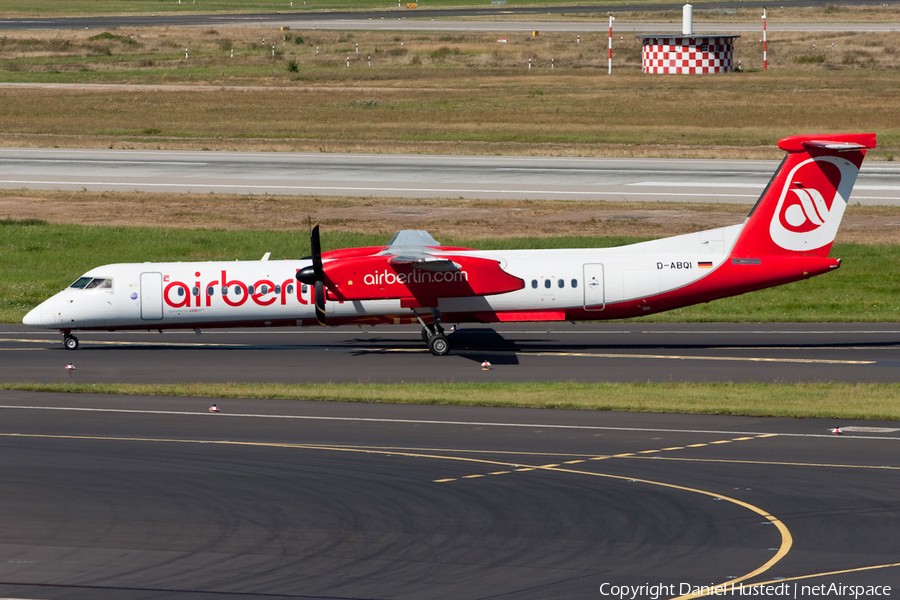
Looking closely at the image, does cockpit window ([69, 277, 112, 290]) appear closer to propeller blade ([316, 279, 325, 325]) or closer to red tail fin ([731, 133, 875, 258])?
propeller blade ([316, 279, 325, 325])

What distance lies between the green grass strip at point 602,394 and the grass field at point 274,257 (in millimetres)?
10633

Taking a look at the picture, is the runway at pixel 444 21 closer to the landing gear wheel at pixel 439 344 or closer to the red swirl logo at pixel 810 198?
the red swirl logo at pixel 810 198

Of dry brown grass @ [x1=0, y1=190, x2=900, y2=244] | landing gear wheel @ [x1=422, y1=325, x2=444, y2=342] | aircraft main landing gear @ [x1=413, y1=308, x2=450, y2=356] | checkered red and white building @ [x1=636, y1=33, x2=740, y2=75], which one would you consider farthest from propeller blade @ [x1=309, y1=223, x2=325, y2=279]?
checkered red and white building @ [x1=636, y1=33, x2=740, y2=75]

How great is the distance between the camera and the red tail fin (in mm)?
32156

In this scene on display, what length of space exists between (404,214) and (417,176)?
861 centimetres

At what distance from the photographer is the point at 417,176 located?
60812 mm

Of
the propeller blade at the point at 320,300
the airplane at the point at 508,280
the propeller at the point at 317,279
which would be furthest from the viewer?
the airplane at the point at 508,280

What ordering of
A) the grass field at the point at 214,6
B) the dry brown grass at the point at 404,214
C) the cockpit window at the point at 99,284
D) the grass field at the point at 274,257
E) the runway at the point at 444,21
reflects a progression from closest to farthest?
1. the cockpit window at the point at 99,284
2. the grass field at the point at 274,257
3. the dry brown grass at the point at 404,214
4. the runway at the point at 444,21
5. the grass field at the point at 214,6

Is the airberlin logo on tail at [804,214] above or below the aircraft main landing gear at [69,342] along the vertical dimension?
above

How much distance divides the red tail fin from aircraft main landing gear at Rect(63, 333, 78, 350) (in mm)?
19951

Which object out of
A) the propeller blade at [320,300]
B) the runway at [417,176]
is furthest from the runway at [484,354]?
the runway at [417,176]

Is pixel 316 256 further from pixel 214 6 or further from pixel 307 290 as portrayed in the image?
pixel 214 6

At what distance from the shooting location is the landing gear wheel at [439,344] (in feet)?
107

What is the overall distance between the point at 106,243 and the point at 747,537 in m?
39.2
